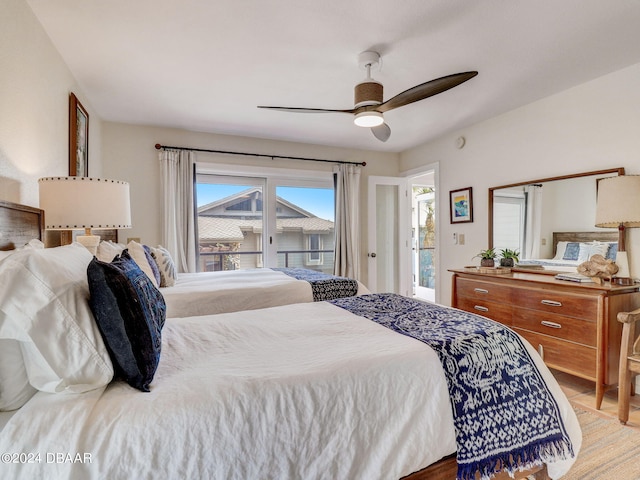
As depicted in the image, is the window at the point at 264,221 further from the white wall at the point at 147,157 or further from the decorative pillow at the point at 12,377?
the decorative pillow at the point at 12,377

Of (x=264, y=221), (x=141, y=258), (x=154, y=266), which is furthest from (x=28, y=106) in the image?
(x=264, y=221)

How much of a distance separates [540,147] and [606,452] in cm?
247

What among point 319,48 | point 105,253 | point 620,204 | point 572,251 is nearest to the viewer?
point 105,253

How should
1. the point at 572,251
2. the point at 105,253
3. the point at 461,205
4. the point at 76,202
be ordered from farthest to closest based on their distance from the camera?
the point at 461,205
the point at 572,251
the point at 105,253
the point at 76,202

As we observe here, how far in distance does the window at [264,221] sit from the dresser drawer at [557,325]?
103 inches

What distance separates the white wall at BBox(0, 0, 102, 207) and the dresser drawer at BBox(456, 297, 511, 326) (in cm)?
348

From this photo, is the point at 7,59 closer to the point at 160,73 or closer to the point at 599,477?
the point at 160,73

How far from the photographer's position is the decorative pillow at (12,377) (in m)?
0.87

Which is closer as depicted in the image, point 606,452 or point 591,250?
point 606,452

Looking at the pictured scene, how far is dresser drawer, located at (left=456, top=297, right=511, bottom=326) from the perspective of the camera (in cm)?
288

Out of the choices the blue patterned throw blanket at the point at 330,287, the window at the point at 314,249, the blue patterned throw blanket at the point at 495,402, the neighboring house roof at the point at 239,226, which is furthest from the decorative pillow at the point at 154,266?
the window at the point at 314,249

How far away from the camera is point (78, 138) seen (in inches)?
104

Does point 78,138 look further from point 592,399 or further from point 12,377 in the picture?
point 592,399

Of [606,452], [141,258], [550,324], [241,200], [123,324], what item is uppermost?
[241,200]
